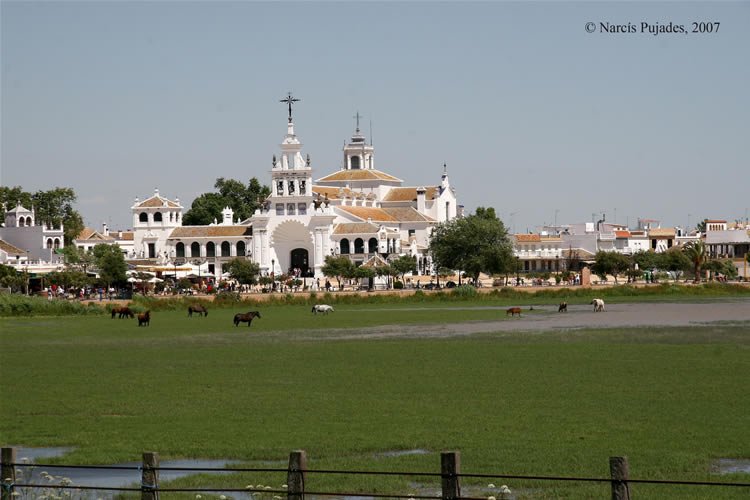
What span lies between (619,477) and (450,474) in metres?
1.56

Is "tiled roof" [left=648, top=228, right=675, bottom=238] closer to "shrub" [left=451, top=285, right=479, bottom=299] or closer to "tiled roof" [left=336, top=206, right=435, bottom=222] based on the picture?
"tiled roof" [left=336, top=206, right=435, bottom=222]

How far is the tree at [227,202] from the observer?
16325 cm

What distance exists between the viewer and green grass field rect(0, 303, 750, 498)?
19562mm

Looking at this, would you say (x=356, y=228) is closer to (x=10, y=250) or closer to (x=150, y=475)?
(x=10, y=250)

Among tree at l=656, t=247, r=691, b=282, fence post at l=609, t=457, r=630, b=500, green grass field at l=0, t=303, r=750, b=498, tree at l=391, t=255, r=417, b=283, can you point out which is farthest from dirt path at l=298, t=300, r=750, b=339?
tree at l=656, t=247, r=691, b=282

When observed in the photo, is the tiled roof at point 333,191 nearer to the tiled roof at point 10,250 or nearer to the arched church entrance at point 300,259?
the arched church entrance at point 300,259

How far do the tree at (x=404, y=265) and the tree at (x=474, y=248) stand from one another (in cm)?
299

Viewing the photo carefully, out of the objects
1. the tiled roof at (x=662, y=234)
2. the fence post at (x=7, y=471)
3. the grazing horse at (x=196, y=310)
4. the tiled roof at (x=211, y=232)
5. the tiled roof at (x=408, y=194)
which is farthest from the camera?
the tiled roof at (x=662, y=234)

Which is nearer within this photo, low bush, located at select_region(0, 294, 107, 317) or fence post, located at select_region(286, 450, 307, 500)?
fence post, located at select_region(286, 450, 307, 500)

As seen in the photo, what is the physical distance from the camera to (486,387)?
94.1ft

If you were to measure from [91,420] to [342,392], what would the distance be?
5.53 metres

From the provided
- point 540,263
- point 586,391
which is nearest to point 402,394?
point 586,391

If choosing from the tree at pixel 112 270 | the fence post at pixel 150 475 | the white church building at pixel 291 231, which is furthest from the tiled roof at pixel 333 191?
the fence post at pixel 150 475

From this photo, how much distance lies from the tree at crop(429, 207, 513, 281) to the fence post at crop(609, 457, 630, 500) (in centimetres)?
9765
